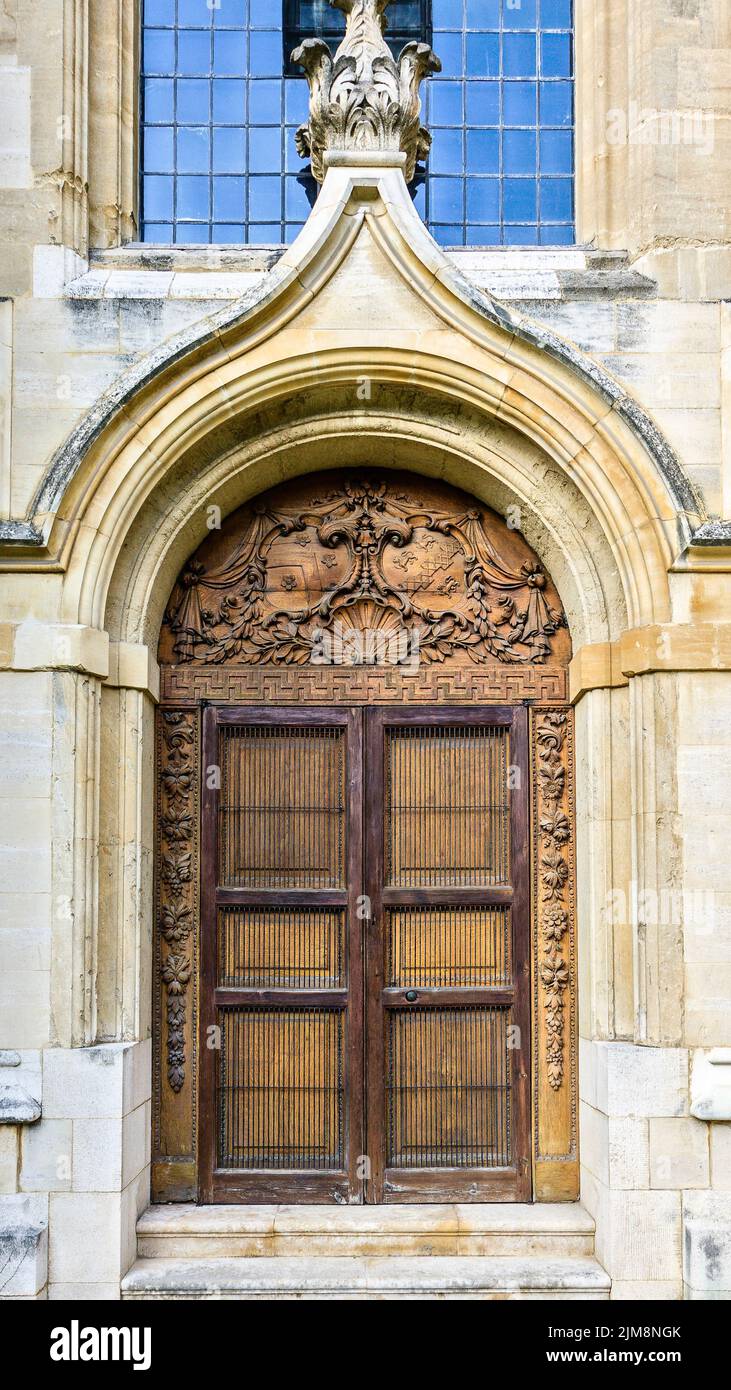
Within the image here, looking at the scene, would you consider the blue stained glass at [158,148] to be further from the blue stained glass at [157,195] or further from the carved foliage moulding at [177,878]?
the carved foliage moulding at [177,878]

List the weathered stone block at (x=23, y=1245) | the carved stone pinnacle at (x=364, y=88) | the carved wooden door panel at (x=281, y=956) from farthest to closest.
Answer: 1. the carved wooden door panel at (x=281, y=956)
2. the carved stone pinnacle at (x=364, y=88)
3. the weathered stone block at (x=23, y=1245)

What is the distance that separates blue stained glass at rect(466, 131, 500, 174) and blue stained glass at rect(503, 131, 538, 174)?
0.05 meters

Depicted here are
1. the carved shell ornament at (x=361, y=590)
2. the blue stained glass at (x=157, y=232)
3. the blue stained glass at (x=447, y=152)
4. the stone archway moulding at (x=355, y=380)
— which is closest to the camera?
the stone archway moulding at (x=355, y=380)

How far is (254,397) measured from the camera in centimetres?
673

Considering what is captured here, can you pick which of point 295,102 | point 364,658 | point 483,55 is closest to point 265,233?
point 295,102

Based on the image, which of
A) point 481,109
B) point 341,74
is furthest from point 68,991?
point 481,109

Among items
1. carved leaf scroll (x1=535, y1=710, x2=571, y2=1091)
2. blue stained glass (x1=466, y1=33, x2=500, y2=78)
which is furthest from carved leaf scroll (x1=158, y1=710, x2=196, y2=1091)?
blue stained glass (x1=466, y1=33, x2=500, y2=78)

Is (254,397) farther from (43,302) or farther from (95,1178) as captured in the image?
(95,1178)

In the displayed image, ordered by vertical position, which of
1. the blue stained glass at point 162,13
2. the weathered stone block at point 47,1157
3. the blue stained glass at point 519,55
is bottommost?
the weathered stone block at point 47,1157

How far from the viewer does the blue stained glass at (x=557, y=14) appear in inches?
299

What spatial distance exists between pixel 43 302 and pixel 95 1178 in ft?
13.9

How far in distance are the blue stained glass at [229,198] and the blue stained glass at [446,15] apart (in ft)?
4.71

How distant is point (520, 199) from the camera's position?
7.54 meters

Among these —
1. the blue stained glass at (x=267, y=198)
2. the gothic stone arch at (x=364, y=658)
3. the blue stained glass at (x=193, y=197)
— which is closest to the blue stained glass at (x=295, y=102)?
the blue stained glass at (x=267, y=198)
